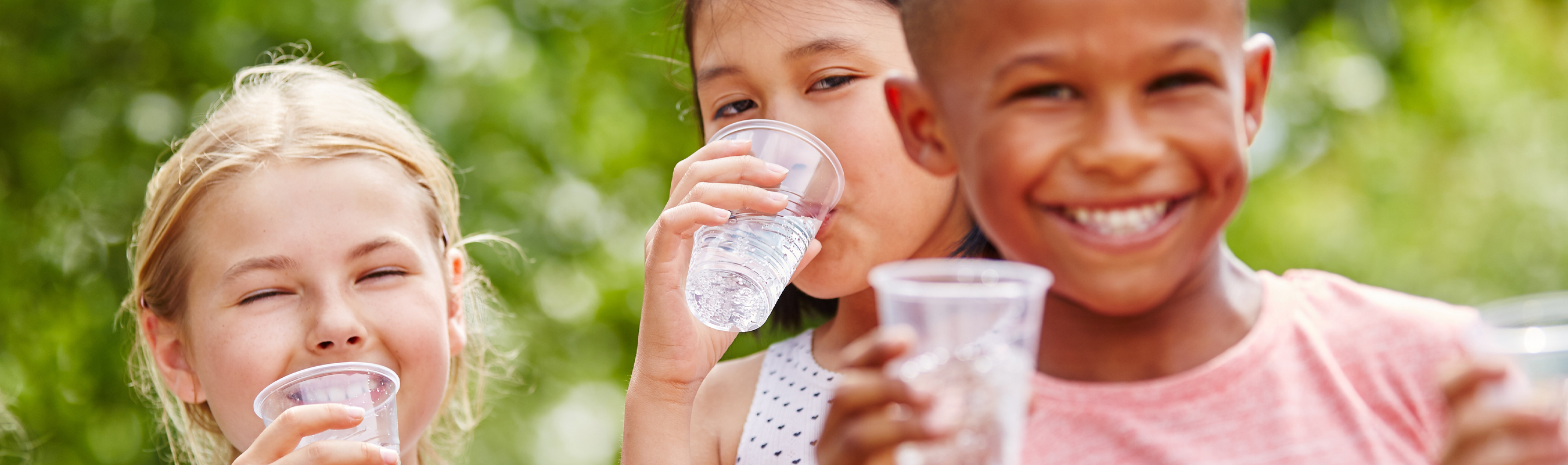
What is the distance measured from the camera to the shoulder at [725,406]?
2.50 m

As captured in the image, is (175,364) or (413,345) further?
(175,364)

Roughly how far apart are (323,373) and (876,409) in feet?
4.02

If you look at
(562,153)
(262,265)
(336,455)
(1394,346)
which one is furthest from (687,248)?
(562,153)

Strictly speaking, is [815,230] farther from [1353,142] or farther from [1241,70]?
[1353,142]

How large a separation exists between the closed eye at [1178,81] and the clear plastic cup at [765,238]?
803 mm

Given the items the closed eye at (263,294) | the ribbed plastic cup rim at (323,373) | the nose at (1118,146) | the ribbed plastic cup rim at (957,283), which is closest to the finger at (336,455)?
the ribbed plastic cup rim at (323,373)

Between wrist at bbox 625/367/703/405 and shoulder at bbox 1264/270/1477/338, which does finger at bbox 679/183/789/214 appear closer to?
wrist at bbox 625/367/703/405

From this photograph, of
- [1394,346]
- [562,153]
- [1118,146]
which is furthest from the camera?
[562,153]

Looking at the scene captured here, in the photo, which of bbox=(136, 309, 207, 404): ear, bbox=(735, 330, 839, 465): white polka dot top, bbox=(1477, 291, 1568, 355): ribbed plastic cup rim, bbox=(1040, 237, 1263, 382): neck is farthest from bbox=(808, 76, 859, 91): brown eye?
bbox=(136, 309, 207, 404): ear

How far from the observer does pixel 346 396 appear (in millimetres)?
2094

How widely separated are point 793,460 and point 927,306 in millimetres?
1249

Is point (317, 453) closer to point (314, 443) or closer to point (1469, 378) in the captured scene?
point (314, 443)

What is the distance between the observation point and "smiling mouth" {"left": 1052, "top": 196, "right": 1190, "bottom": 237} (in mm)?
1347

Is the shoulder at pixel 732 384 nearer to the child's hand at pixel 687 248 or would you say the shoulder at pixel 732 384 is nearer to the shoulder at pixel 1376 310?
the child's hand at pixel 687 248
